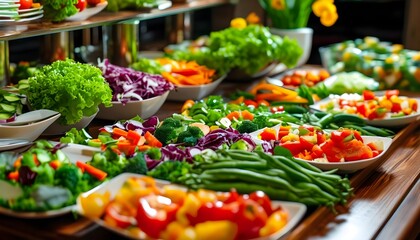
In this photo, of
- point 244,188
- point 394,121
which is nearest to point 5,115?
point 244,188

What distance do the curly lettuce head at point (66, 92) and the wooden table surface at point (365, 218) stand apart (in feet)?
0.68

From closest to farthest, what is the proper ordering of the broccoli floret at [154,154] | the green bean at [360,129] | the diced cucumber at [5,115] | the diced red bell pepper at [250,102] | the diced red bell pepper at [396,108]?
1. the broccoli floret at [154,154]
2. the diced cucumber at [5,115]
3. the green bean at [360,129]
4. the diced red bell pepper at [396,108]
5. the diced red bell pepper at [250,102]

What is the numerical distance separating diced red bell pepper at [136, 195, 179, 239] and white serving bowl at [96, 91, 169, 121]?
1.19m

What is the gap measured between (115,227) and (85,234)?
0.37 feet

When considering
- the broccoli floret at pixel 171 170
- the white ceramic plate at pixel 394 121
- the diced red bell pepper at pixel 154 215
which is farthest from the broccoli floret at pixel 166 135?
the white ceramic plate at pixel 394 121

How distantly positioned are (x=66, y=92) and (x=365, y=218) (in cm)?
118

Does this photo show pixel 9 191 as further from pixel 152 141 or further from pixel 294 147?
pixel 294 147

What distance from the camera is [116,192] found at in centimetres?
206

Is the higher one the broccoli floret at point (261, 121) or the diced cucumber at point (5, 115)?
the diced cucumber at point (5, 115)

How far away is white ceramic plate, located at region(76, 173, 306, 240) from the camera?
1792 millimetres

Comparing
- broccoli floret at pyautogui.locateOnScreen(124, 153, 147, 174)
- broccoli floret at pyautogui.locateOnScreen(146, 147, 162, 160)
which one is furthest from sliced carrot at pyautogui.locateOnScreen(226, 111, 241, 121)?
broccoli floret at pyautogui.locateOnScreen(124, 153, 147, 174)

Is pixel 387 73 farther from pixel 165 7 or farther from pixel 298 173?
pixel 298 173

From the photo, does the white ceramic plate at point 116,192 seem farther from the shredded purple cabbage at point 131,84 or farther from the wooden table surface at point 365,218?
the shredded purple cabbage at point 131,84

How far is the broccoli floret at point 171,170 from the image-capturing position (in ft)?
7.01
